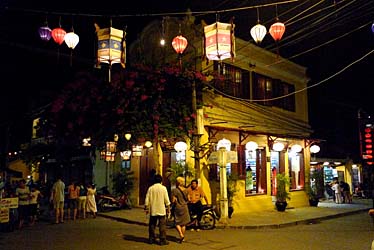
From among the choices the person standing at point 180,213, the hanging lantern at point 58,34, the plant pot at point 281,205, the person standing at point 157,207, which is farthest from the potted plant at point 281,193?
the hanging lantern at point 58,34

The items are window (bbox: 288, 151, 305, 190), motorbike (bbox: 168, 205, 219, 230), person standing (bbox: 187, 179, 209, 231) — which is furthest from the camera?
window (bbox: 288, 151, 305, 190)

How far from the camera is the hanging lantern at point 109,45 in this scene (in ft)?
40.5

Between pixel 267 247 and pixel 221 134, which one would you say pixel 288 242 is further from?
pixel 221 134

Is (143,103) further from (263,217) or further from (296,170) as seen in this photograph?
(296,170)

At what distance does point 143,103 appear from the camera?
691 inches

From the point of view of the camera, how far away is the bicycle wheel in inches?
574

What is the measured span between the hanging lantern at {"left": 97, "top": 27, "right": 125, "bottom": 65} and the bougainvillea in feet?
15.3

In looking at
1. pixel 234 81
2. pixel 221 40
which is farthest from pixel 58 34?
pixel 234 81

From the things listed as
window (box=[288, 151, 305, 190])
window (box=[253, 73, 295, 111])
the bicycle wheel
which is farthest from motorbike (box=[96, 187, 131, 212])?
window (box=[288, 151, 305, 190])

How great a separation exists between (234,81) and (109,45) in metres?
9.30

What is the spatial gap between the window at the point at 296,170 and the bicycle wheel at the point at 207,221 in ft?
33.4

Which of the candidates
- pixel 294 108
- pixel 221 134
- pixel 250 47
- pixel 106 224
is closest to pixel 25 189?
pixel 106 224

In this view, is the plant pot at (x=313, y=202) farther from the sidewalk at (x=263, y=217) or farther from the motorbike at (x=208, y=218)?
the motorbike at (x=208, y=218)

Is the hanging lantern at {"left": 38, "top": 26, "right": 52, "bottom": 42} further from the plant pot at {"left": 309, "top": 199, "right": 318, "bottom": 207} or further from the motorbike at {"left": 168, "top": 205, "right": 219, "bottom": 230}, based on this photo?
the plant pot at {"left": 309, "top": 199, "right": 318, "bottom": 207}
